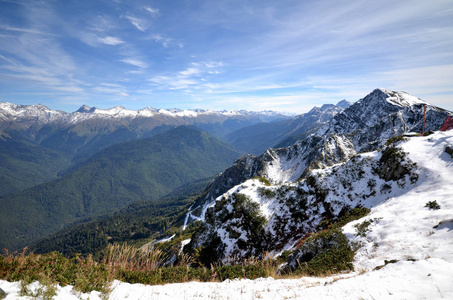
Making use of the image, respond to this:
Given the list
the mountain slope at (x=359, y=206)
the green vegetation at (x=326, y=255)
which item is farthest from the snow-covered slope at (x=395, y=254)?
the green vegetation at (x=326, y=255)

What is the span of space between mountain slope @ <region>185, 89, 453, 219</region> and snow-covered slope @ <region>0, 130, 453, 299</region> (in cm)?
5881

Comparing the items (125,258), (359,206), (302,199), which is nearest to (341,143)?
(302,199)

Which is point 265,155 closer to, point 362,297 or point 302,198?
point 302,198

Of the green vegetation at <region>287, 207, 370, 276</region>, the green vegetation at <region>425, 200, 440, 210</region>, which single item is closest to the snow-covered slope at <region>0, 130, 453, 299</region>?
the green vegetation at <region>425, 200, 440, 210</region>

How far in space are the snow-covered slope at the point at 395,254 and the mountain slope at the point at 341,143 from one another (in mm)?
58807

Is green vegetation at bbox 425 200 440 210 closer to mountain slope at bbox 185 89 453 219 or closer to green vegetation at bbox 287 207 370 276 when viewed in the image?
green vegetation at bbox 287 207 370 276

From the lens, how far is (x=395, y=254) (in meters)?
10.7

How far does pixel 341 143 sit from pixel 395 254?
114041 mm

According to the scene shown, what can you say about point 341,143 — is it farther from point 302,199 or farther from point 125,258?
point 125,258

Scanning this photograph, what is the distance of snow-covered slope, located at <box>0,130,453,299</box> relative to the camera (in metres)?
6.82

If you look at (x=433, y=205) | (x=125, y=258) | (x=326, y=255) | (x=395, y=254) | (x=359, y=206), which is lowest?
(x=359, y=206)

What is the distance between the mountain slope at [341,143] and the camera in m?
97.2

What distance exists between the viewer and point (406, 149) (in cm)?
2448

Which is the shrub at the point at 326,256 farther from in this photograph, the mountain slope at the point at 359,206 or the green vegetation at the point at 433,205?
the green vegetation at the point at 433,205
